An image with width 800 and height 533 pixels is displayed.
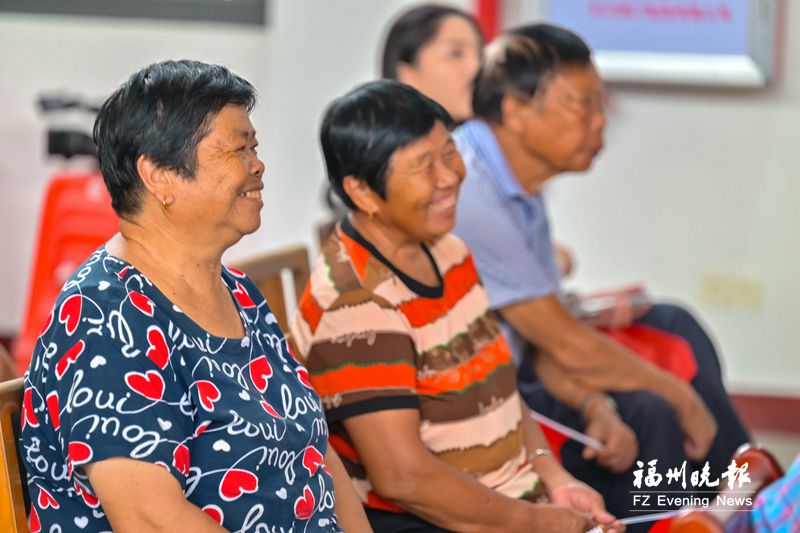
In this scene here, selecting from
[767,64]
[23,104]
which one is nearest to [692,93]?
[767,64]

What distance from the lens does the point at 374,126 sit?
1.91m

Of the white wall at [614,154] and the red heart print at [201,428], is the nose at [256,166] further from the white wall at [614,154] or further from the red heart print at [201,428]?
the white wall at [614,154]

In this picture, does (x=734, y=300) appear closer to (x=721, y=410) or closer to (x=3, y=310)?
(x=721, y=410)

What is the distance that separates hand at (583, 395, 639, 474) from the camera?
2338 mm

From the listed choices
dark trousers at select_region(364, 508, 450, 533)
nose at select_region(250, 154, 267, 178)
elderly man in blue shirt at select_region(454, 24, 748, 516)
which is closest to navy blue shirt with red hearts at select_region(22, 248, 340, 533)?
nose at select_region(250, 154, 267, 178)

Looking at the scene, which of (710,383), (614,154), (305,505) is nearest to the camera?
(305,505)

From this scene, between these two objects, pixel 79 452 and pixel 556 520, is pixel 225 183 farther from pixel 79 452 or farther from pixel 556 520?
pixel 556 520

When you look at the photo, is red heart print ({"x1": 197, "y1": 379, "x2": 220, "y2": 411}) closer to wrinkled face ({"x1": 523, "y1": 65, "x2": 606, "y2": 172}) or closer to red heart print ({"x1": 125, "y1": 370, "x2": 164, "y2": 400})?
red heart print ({"x1": 125, "y1": 370, "x2": 164, "y2": 400})

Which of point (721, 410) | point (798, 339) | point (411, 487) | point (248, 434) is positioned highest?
point (248, 434)

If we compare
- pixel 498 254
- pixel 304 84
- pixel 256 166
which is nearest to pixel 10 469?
pixel 256 166

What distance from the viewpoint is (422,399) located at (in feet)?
6.14

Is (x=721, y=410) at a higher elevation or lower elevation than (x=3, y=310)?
higher

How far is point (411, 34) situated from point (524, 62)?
67 cm

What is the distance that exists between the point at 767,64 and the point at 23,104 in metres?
2.68
